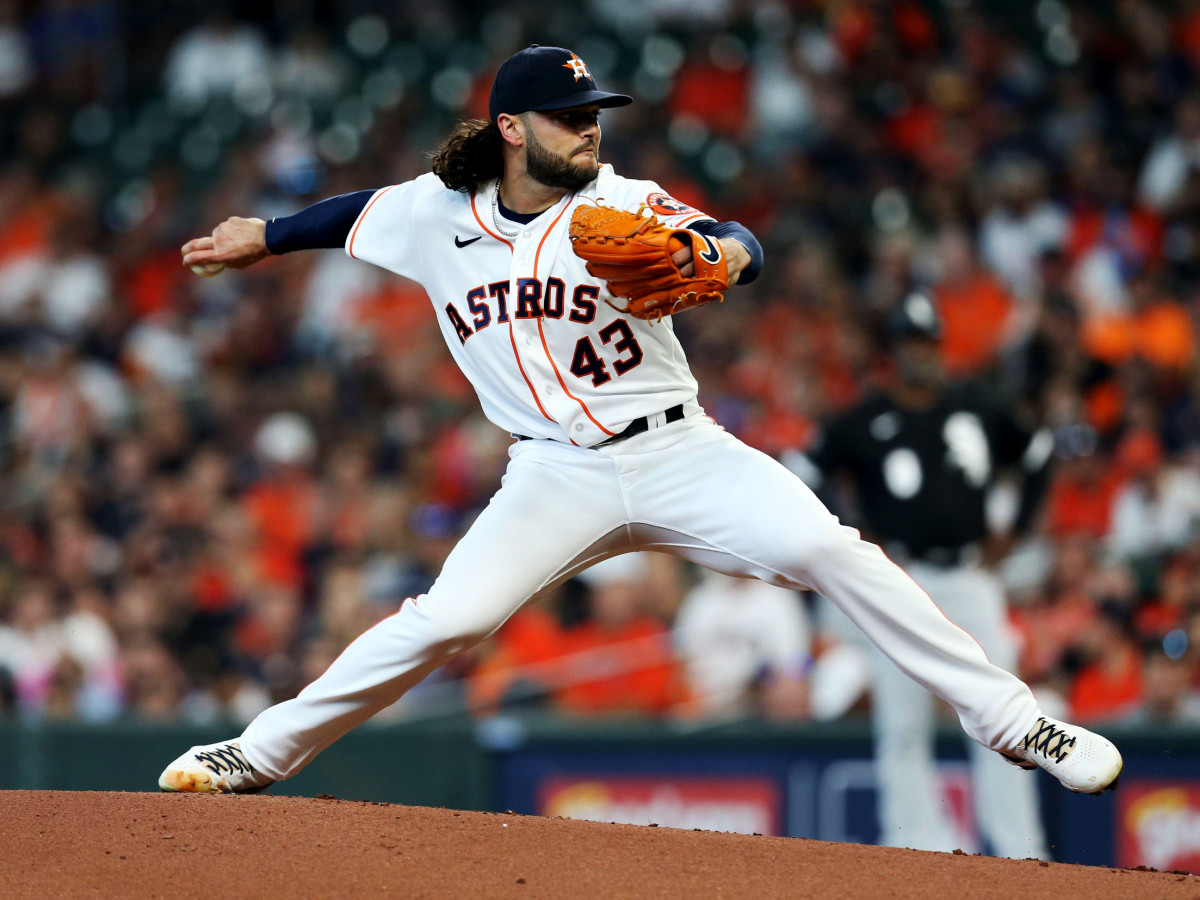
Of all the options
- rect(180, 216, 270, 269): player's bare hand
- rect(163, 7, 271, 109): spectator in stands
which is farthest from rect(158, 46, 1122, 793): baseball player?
rect(163, 7, 271, 109): spectator in stands

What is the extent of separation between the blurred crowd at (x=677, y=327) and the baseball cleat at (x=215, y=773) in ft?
10.8

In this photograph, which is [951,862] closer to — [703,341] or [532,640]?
[532,640]

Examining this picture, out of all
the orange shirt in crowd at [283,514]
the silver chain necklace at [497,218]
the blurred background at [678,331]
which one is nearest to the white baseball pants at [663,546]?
the silver chain necklace at [497,218]

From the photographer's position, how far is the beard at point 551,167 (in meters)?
3.83

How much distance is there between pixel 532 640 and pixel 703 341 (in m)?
2.44

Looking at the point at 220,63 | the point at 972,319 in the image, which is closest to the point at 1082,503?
the point at 972,319

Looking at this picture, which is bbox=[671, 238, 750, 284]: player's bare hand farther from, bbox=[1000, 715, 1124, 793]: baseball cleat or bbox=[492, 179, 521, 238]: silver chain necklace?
bbox=[1000, 715, 1124, 793]: baseball cleat

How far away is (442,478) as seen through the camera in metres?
8.89

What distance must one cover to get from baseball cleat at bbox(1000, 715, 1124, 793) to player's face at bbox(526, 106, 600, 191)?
1.75 m

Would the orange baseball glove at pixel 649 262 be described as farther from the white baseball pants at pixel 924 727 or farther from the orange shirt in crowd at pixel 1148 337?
the orange shirt in crowd at pixel 1148 337

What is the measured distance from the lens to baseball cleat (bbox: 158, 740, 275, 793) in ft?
13.0

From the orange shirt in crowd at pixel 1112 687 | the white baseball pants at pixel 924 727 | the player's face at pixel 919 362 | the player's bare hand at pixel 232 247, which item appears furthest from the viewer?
the orange shirt in crowd at pixel 1112 687

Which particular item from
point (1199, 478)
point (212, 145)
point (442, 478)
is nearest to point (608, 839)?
point (1199, 478)

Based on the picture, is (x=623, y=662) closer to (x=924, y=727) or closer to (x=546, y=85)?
(x=924, y=727)
